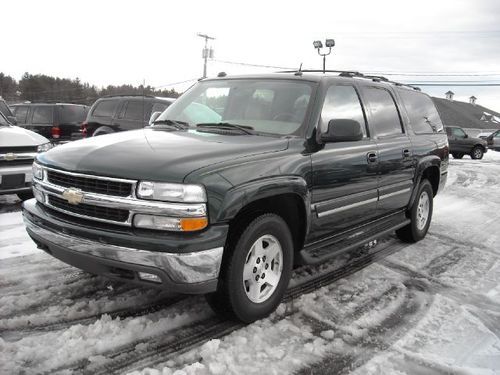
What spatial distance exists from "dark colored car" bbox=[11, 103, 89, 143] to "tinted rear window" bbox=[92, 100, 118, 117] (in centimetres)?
304

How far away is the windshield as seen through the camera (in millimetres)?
4094

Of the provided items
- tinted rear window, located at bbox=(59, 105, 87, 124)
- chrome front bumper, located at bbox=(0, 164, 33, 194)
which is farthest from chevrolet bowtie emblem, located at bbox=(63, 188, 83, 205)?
tinted rear window, located at bbox=(59, 105, 87, 124)

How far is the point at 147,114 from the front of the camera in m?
11.3

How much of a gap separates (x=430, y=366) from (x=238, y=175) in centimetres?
178

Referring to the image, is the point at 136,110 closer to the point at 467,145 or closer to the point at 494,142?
the point at 467,145

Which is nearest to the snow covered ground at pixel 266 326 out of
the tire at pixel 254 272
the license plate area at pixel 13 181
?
the tire at pixel 254 272

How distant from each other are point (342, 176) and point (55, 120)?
1256 cm

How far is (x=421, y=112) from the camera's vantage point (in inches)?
246

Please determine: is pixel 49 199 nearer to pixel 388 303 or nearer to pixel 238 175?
pixel 238 175

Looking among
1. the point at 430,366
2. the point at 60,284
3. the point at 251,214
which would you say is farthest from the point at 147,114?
the point at 430,366

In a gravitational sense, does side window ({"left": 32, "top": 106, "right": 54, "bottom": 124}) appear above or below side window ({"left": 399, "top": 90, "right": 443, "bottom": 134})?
below

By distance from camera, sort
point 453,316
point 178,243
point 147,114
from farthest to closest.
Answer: point 147,114 < point 453,316 < point 178,243

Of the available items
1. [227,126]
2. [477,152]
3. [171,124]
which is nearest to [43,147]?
[171,124]

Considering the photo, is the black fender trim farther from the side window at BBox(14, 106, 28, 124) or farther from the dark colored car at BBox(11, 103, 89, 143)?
the side window at BBox(14, 106, 28, 124)
